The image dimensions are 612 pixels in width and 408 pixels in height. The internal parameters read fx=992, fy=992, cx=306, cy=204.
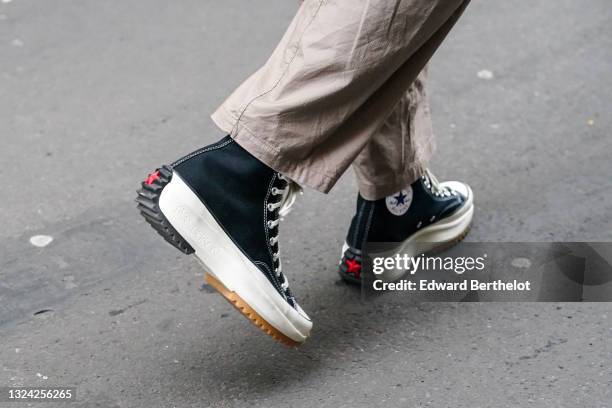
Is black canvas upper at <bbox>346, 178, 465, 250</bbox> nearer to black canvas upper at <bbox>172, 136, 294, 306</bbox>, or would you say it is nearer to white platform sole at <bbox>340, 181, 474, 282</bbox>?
white platform sole at <bbox>340, 181, 474, 282</bbox>

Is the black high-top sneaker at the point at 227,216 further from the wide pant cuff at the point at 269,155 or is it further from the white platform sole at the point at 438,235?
the white platform sole at the point at 438,235

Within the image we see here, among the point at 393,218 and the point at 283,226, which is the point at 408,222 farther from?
the point at 283,226

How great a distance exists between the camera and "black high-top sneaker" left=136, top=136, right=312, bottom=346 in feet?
6.86

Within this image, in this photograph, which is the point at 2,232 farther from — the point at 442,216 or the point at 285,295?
the point at 442,216

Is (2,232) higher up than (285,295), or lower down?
lower down

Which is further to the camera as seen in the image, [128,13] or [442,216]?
[128,13]

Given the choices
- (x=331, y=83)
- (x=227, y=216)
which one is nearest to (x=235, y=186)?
(x=227, y=216)

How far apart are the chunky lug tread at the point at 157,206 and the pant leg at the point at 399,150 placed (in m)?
0.54

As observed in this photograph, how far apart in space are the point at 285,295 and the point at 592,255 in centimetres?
96

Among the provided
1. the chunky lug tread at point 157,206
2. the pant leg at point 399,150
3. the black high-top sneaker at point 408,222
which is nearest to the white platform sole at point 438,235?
the black high-top sneaker at point 408,222

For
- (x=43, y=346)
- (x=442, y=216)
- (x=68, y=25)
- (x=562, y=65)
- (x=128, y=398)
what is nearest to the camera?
(x=128, y=398)

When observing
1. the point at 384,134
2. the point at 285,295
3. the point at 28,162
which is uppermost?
the point at 384,134

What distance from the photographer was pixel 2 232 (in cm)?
285

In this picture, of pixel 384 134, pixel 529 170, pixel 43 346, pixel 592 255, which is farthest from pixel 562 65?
pixel 43 346
